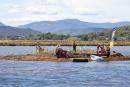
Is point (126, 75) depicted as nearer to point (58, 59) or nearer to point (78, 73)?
point (78, 73)

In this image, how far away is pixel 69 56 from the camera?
40.2m

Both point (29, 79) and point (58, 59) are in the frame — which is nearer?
point (29, 79)

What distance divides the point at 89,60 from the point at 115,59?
4.09 m

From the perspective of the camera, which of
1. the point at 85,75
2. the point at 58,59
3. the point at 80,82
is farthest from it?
the point at 58,59

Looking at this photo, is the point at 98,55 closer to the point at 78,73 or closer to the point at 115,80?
the point at 78,73

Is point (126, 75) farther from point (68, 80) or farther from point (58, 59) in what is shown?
point (58, 59)

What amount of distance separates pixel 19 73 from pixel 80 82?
24.0ft

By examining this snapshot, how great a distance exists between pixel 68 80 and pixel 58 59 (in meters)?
15.4

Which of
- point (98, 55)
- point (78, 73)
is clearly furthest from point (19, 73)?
point (98, 55)

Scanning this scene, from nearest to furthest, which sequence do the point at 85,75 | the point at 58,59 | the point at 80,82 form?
1. the point at 80,82
2. the point at 85,75
3. the point at 58,59

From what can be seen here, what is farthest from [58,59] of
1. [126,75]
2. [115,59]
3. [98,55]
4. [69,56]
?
[126,75]

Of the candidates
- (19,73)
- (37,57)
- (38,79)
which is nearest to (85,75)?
(38,79)

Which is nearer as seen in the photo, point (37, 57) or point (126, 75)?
point (126, 75)

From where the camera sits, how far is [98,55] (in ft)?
132
